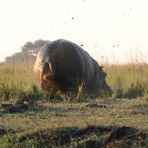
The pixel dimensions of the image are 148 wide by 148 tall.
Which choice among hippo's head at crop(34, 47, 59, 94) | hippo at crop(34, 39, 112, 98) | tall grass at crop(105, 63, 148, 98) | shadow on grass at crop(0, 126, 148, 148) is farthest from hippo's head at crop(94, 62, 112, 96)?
shadow on grass at crop(0, 126, 148, 148)

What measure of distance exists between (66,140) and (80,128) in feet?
0.80

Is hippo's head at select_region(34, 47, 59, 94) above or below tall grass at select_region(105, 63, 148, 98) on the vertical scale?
above

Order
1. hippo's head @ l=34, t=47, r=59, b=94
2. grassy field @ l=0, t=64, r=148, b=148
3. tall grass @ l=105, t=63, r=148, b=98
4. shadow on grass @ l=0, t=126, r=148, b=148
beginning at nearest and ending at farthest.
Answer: shadow on grass @ l=0, t=126, r=148, b=148 → grassy field @ l=0, t=64, r=148, b=148 → hippo's head @ l=34, t=47, r=59, b=94 → tall grass @ l=105, t=63, r=148, b=98

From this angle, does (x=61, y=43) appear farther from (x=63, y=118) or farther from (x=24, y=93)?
(x=63, y=118)

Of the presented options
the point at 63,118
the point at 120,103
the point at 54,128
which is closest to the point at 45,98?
the point at 120,103

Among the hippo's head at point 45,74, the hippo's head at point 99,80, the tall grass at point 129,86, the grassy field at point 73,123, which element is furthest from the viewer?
the hippo's head at point 99,80

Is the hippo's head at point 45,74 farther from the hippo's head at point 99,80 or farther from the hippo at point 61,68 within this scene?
the hippo's head at point 99,80

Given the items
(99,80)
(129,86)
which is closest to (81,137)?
(129,86)

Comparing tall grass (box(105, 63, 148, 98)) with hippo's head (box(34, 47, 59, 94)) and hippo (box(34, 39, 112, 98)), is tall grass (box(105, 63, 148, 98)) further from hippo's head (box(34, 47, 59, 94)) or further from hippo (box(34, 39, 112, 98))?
hippo's head (box(34, 47, 59, 94))

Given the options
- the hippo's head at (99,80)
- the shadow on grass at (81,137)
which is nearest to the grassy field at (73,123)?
the shadow on grass at (81,137)

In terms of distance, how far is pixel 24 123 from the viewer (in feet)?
18.6

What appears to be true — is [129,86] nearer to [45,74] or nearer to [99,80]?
[99,80]

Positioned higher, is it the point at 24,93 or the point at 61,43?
the point at 61,43

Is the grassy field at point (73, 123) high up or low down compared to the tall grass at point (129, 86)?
down
